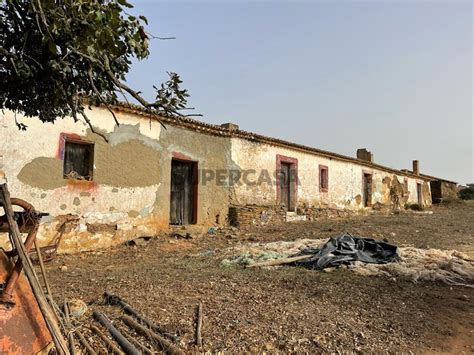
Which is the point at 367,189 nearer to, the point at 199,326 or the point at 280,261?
the point at 280,261

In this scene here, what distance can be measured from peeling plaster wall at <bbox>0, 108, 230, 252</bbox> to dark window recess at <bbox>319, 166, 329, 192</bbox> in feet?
21.4

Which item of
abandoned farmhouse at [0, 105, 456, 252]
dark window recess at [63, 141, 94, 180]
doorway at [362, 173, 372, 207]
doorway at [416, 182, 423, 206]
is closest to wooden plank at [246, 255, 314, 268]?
abandoned farmhouse at [0, 105, 456, 252]

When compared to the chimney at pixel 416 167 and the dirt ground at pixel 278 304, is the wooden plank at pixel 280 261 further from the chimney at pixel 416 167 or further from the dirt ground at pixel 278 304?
the chimney at pixel 416 167

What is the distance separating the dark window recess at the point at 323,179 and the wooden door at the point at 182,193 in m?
7.08

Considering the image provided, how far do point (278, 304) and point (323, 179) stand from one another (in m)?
12.4

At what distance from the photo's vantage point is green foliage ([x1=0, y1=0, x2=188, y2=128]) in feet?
7.29

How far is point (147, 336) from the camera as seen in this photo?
3088 mm

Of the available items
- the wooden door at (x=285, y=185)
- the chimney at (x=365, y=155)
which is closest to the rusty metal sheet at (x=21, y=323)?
the wooden door at (x=285, y=185)

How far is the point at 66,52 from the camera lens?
2.52 metres

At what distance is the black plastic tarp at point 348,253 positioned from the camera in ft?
19.6

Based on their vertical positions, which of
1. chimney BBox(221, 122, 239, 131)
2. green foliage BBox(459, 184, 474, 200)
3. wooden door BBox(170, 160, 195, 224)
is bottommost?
wooden door BBox(170, 160, 195, 224)

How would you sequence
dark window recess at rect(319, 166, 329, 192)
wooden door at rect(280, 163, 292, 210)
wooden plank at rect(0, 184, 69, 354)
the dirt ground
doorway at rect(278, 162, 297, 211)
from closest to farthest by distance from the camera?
wooden plank at rect(0, 184, 69, 354) → the dirt ground → wooden door at rect(280, 163, 292, 210) → doorway at rect(278, 162, 297, 211) → dark window recess at rect(319, 166, 329, 192)

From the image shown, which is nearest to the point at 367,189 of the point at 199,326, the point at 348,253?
the point at 348,253

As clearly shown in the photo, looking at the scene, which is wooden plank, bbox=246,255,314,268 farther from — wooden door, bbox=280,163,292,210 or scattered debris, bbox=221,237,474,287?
wooden door, bbox=280,163,292,210
